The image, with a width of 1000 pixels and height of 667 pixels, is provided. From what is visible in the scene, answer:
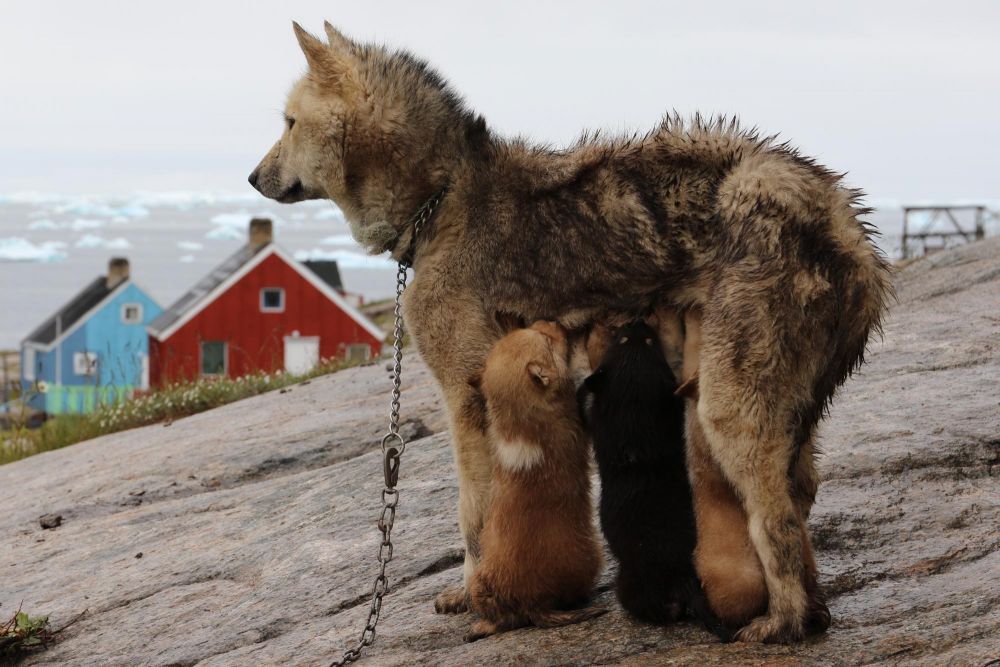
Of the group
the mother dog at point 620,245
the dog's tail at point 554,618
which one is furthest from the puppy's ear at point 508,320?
the dog's tail at point 554,618

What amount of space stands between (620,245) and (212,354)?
126 feet

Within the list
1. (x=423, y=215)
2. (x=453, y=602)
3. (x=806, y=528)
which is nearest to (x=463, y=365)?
(x=423, y=215)

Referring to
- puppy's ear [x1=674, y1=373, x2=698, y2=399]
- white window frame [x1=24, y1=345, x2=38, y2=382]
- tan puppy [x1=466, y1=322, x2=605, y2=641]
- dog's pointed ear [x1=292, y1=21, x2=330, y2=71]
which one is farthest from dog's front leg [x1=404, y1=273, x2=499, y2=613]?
white window frame [x1=24, y1=345, x2=38, y2=382]

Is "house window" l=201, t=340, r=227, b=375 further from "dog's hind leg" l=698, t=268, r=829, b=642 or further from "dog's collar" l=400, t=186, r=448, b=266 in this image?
"dog's hind leg" l=698, t=268, r=829, b=642

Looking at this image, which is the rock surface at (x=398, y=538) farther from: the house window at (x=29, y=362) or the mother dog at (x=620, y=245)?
the house window at (x=29, y=362)

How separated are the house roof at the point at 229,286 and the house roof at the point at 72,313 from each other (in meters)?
10.1

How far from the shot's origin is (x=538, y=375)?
20.3 feet

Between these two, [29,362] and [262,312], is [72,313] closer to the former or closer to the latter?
[29,362]

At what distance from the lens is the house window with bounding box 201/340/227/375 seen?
4209 cm

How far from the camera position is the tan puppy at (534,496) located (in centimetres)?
620

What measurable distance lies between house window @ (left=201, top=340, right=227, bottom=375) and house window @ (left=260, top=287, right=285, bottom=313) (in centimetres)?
201

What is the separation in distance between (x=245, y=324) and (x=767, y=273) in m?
38.6

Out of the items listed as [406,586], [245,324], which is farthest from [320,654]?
[245,324]

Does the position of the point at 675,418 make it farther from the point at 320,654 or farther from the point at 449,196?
the point at 320,654
